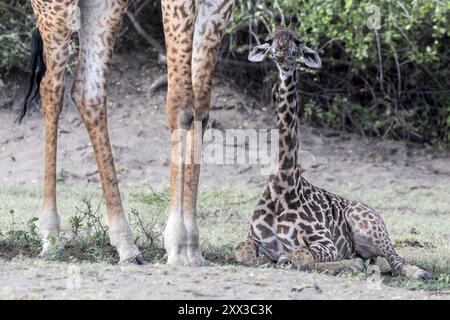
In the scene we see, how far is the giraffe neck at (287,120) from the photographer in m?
6.95

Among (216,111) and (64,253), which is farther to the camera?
(216,111)

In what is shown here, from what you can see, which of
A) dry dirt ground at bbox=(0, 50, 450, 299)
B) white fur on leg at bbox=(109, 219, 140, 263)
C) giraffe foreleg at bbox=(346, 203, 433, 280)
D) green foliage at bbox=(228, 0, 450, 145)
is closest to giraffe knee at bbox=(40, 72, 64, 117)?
white fur on leg at bbox=(109, 219, 140, 263)

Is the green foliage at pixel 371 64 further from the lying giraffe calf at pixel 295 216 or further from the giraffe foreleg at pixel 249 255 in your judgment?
the giraffe foreleg at pixel 249 255

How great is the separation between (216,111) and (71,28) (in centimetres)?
646

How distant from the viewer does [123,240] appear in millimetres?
5941

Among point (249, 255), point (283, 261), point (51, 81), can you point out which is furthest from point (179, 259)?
point (51, 81)

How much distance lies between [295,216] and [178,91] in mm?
1543

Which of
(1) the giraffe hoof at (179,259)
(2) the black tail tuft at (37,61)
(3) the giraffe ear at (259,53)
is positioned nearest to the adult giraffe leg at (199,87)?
(1) the giraffe hoof at (179,259)

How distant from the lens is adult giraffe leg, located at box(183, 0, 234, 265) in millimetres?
5828

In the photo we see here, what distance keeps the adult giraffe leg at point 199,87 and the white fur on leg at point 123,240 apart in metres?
0.37
